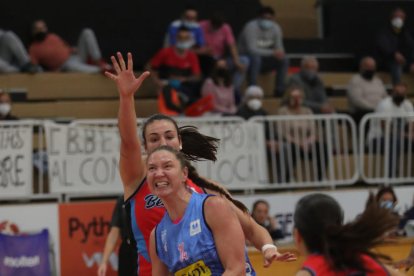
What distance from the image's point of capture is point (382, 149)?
15430 millimetres

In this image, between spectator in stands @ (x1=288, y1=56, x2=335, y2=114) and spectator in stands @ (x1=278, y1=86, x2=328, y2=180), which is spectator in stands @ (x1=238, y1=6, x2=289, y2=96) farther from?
spectator in stands @ (x1=278, y1=86, x2=328, y2=180)

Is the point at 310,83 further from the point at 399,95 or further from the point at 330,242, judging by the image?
the point at 330,242

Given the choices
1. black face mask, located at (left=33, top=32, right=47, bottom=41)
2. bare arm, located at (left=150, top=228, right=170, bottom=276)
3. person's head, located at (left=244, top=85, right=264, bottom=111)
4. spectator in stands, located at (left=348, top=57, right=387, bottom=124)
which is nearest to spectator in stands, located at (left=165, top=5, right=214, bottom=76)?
person's head, located at (left=244, top=85, right=264, bottom=111)

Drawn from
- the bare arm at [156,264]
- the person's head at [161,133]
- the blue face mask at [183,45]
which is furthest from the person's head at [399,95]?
the bare arm at [156,264]

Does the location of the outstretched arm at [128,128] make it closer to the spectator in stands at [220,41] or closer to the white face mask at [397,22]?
the spectator in stands at [220,41]

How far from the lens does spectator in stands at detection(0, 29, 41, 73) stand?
1609 centimetres

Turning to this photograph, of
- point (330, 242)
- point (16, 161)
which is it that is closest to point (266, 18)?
point (16, 161)

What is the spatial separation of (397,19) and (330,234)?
559 inches

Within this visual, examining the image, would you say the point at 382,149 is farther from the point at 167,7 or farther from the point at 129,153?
the point at 129,153

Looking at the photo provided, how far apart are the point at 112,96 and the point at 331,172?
12.6ft

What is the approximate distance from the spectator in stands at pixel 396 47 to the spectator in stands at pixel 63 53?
4861mm

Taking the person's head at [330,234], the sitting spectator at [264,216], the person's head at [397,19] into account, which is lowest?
the sitting spectator at [264,216]

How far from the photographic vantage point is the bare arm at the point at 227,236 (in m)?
5.81

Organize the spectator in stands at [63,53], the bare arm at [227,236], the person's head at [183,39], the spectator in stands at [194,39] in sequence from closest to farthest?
the bare arm at [227,236]
the spectator in stands at [63,53]
the person's head at [183,39]
the spectator in stands at [194,39]
